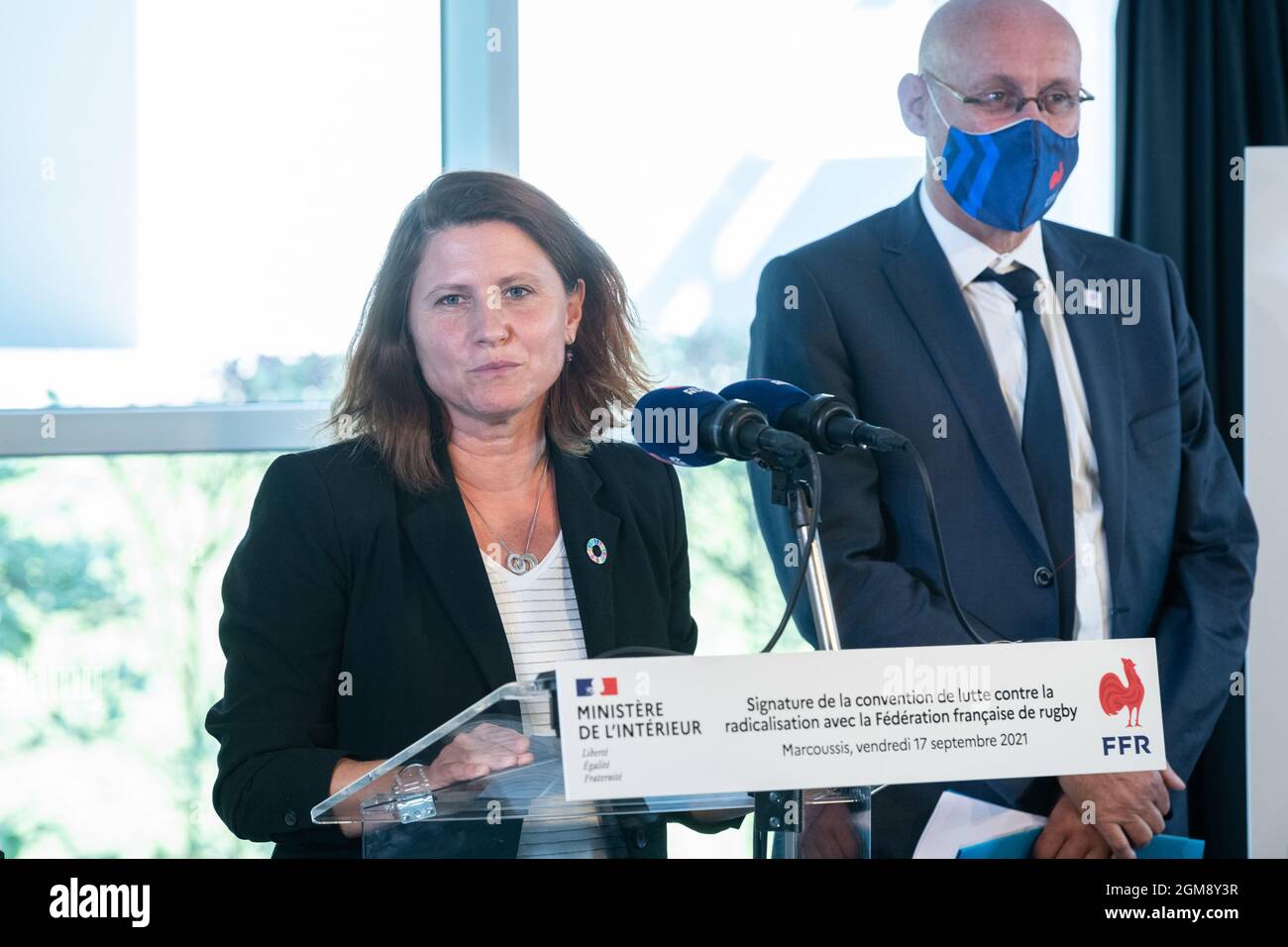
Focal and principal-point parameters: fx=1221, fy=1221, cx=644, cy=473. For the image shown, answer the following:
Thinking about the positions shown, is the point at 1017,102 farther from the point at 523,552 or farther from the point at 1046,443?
the point at 523,552

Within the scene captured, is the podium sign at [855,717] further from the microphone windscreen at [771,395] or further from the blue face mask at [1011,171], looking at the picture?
the blue face mask at [1011,171]

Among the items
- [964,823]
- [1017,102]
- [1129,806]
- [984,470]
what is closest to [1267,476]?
[984,470]

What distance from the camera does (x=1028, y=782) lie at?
164cm

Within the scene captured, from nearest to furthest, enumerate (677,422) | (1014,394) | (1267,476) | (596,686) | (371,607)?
(596,686), (677,422), (371,607), (1014,394), (1267,476)

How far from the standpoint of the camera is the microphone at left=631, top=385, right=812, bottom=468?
4.36ft

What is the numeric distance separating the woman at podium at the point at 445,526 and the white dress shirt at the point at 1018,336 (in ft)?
2.46

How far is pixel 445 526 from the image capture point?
1.91m

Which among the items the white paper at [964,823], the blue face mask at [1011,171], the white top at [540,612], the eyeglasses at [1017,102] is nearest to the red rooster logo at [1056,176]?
the blue face mask at [1011,171]

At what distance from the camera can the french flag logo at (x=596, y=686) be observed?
1.20 meters

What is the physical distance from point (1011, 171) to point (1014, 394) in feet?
1.47

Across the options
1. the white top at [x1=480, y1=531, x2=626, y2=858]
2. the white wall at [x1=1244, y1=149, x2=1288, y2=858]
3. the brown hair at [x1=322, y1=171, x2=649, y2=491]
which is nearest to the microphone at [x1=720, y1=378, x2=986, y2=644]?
the white top at [x1=480, y1=531, x2=626, y2=858]

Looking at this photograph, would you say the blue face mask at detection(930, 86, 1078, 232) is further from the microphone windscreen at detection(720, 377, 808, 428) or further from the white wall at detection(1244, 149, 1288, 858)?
the microphone windscreen at detection(720, 377, 808, 428)

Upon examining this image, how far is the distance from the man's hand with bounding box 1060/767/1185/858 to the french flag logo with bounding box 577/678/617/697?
0.81 meters
